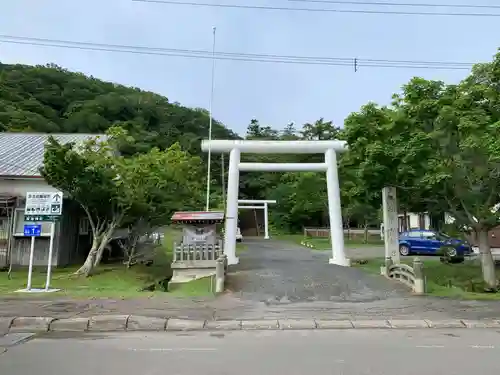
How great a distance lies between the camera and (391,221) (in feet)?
64.3

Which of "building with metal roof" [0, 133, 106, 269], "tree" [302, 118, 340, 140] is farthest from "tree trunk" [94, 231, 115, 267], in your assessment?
"tree" [302, 118, 340, 140]

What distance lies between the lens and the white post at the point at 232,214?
22531mm

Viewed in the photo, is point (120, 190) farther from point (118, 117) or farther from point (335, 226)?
point (118, 117)

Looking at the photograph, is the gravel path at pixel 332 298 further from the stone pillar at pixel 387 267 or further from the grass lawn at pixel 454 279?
the grass lawn at pixel 454 279

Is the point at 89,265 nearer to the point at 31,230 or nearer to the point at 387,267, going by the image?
the point at 31,230

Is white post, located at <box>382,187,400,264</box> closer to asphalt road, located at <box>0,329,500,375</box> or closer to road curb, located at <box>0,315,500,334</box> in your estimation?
road curb, located at <box>0,315,500,334</box>

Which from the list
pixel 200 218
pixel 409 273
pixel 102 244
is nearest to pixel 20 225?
pixel 102 244

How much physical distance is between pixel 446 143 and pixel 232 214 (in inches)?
412

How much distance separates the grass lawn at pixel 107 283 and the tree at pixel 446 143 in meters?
8.12

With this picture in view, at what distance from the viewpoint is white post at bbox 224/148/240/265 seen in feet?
73.9

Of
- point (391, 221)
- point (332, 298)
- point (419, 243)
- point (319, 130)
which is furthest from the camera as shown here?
point (319, 130)

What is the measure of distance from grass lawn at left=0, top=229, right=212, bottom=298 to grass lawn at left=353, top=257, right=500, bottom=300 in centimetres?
751

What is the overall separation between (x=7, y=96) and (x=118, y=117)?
39.1 ft

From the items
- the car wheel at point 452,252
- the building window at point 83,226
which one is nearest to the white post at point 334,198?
the car wheel at point 452,252
